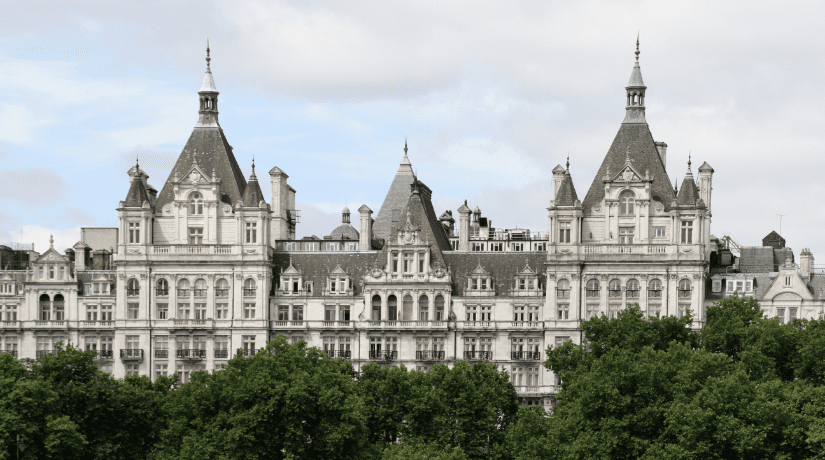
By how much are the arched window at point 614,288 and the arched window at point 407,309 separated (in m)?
→ 18.8

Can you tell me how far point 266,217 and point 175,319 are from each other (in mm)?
13027

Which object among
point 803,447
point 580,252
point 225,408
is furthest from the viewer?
point 580,252

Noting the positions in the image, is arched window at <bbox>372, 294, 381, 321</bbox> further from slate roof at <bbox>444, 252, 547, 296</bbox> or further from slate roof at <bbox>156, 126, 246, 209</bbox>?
slate roof at <bbox>156, 126, 246, 209</bbox>

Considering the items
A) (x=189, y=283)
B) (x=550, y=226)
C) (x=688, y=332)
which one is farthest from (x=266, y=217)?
(x=688, y=332)

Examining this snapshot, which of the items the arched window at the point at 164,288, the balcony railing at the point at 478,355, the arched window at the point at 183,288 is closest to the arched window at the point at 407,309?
the balcony railing at the point at 478,355

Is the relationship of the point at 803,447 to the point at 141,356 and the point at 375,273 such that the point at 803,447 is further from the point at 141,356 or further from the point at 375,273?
the point at 141,356

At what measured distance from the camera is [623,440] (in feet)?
457

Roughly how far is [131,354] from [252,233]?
1629 centimetres

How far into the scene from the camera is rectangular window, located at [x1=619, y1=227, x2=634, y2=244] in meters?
174

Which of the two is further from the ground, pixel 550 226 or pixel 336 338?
pixel 550 226

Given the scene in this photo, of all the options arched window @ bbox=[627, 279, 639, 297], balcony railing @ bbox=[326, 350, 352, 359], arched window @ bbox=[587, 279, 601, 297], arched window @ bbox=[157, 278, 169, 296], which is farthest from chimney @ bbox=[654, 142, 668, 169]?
arched window @ bbox=[157, 278, 169, 296]

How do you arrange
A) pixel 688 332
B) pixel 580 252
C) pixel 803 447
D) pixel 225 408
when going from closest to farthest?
1. pixel 803 447
2. pixel 225 408
3. pixel 688 332
4. pixel 580 252

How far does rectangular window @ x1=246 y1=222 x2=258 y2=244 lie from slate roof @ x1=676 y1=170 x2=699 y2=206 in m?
40.1

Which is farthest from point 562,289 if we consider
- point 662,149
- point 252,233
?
point 252,233
